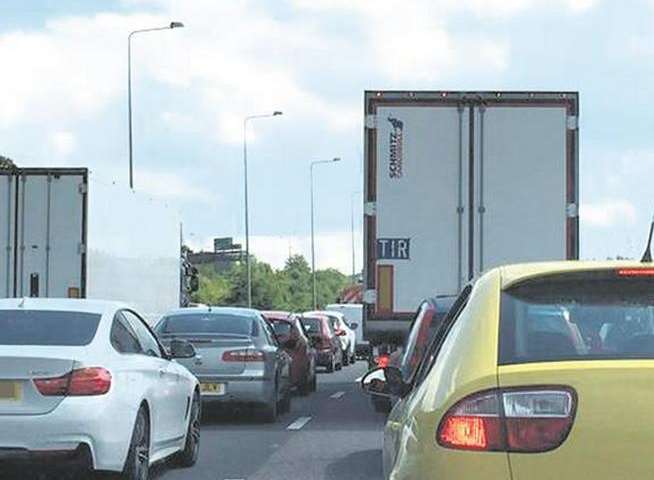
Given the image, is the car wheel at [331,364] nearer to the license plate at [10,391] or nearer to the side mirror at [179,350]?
the side mirror at [179,350]

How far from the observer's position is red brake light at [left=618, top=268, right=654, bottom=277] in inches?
187

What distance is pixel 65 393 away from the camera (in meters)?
8.95

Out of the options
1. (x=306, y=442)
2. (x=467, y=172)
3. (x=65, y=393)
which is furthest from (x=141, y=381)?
(x=467, y=172)

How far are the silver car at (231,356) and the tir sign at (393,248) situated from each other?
5.82ft

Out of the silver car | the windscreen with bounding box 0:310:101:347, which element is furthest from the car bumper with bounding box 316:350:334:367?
the windscreen with bounding box 0:310:101:347

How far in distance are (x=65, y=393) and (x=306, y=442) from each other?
5.01 metres

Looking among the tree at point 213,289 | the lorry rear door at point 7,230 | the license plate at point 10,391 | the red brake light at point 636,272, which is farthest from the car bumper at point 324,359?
the tree at point 213,289

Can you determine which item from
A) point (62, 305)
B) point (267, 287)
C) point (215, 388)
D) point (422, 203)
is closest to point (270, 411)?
point (215, 388)

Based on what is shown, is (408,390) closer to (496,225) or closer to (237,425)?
(237,425)

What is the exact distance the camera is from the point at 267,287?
91.2 meters

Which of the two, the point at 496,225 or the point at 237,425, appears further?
the point at 496,225

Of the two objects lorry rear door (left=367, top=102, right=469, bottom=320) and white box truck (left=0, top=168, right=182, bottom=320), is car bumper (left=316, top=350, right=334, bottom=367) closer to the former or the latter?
white box truck (left=0, top=168, right=182, bottom=320)

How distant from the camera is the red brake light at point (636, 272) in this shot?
4758 millimetres

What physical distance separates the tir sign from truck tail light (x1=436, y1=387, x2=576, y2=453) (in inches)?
493
